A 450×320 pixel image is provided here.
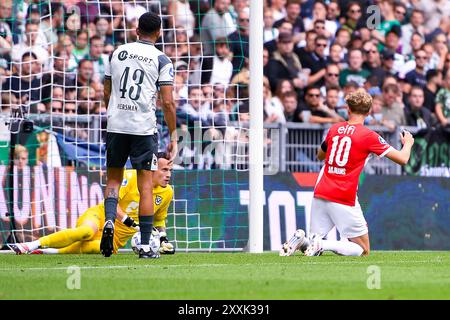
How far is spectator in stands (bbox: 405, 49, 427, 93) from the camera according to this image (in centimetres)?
1842

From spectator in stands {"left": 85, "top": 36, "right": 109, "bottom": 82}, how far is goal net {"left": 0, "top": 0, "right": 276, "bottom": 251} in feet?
1.16

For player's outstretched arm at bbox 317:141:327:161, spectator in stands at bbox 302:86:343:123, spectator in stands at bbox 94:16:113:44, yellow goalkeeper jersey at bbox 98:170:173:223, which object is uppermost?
spectator in stands at bbox 94:16:113:44

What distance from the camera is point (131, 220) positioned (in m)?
11.0

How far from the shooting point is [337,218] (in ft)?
36.2

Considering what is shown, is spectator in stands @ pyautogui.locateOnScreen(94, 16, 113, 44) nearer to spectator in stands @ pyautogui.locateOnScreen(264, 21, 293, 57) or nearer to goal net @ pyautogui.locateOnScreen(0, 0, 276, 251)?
goal net @ pyautogui.locateOnScreen(0, 0, 276, 251)

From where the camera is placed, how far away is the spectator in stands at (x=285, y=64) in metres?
16.8

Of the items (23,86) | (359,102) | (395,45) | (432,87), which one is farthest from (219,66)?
(395,45)

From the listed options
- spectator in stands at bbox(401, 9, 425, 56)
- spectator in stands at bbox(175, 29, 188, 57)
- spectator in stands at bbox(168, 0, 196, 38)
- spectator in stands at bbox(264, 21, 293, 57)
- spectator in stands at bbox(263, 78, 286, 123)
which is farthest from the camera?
spectator in stands at bbox(401, 9, 425, 56)

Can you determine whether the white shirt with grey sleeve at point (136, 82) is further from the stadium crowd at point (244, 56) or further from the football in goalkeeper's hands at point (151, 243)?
the stadium crowd at point (244, 56)

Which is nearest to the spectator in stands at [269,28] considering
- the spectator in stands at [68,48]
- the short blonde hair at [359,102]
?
the spectator in stands at [68,48]

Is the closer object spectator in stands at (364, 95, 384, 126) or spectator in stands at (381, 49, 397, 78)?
spectator in stands at (364, 95, 384, 126)

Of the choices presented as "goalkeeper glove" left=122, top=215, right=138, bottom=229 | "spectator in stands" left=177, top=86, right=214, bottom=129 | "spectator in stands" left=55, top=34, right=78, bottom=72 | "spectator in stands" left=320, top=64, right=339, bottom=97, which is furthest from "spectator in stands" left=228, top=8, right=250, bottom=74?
"goalkeeper glove" left=122, top=215, right=138, bottom=229

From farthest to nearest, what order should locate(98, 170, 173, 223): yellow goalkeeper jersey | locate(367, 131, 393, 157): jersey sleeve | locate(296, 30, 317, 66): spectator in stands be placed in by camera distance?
locate(296, 30, 317, 66): spectator in stands, locate(98, 170, 173, 223): yellow goalkeeper jersey, locate(367, 131, 393, 157): jersey sleeve
